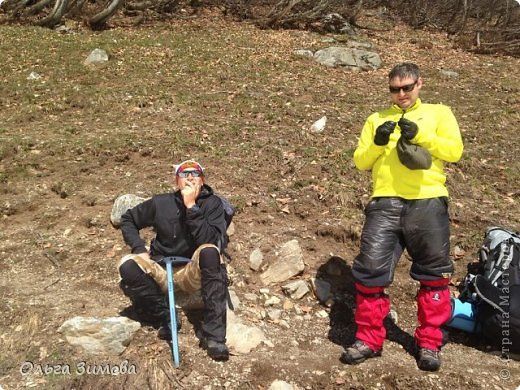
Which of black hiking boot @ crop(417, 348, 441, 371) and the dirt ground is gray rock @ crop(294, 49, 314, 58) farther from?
black hiking boot @ crop(417, 348, 441, 371)

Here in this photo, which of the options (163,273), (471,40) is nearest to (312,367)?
(163,273)

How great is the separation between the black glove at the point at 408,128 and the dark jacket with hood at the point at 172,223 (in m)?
1.68

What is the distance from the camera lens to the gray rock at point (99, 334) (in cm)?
396

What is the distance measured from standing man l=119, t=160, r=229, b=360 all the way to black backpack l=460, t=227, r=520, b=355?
2293 millimetres

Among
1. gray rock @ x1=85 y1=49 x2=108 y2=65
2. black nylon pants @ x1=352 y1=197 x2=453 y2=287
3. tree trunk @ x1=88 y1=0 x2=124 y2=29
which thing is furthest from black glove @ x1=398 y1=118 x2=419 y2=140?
tree trunk @ x1=88 y1=0 x2=124 y2=29

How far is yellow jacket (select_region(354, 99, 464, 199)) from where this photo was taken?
12.8 feet

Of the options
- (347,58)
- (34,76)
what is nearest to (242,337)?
(34,76)

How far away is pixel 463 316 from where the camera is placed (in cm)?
449

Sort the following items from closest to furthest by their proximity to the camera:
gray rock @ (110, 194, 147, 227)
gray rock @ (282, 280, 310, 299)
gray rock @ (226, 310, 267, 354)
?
Result: gray rock @ (226, 310, 267, 354), gray rock @ (282, 280, 310, 299), gray rock @ (110, 194, 147, 227)

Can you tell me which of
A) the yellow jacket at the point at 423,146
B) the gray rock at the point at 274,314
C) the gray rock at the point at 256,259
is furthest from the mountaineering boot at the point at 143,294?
the yellow jacket at the point at 423,146

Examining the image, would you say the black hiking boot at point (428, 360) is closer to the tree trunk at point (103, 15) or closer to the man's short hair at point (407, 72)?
the man's short hair at point (407, 72)

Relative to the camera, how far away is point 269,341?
434 cm

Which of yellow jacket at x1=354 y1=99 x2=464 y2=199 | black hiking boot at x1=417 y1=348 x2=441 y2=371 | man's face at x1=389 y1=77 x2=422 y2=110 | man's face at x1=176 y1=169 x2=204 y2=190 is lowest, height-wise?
black hiking boot at x1=417 y1=348 x2=441 y2=371

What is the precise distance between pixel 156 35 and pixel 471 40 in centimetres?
1093
